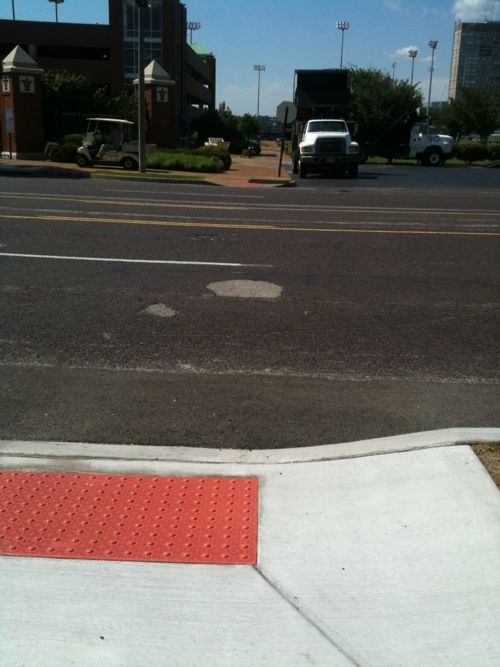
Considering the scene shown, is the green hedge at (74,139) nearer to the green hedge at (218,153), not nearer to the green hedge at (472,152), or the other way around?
the green hedge at (218,153)

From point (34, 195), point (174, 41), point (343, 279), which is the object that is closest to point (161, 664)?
point (343, 279)

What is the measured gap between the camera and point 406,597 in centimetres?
302

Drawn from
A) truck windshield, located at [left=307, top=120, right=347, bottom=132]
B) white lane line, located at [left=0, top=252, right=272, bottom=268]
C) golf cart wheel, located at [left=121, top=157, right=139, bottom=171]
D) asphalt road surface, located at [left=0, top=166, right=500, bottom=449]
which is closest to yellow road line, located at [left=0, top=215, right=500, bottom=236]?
asphalt road surface, located at [left=0, top=166, right=500, bottom=449]

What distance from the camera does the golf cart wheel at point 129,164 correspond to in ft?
95.1

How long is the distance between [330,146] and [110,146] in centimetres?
963

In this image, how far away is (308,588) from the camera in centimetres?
307

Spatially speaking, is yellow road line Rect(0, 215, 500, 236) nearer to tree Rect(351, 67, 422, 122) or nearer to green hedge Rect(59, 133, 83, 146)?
green hedge Rect(59, 133, 83, 146)

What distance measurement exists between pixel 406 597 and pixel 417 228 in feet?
35.6

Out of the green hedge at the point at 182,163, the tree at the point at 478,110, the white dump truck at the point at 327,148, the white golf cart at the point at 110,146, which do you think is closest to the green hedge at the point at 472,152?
the tree at the point at 478,110

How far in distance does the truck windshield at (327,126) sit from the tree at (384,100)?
1023 inches

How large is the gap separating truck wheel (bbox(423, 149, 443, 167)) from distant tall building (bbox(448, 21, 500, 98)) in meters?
151

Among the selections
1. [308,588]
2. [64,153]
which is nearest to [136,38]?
[64,153]

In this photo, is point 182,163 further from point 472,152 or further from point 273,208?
point 472,152

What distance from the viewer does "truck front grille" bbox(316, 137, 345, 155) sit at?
96.4ft
